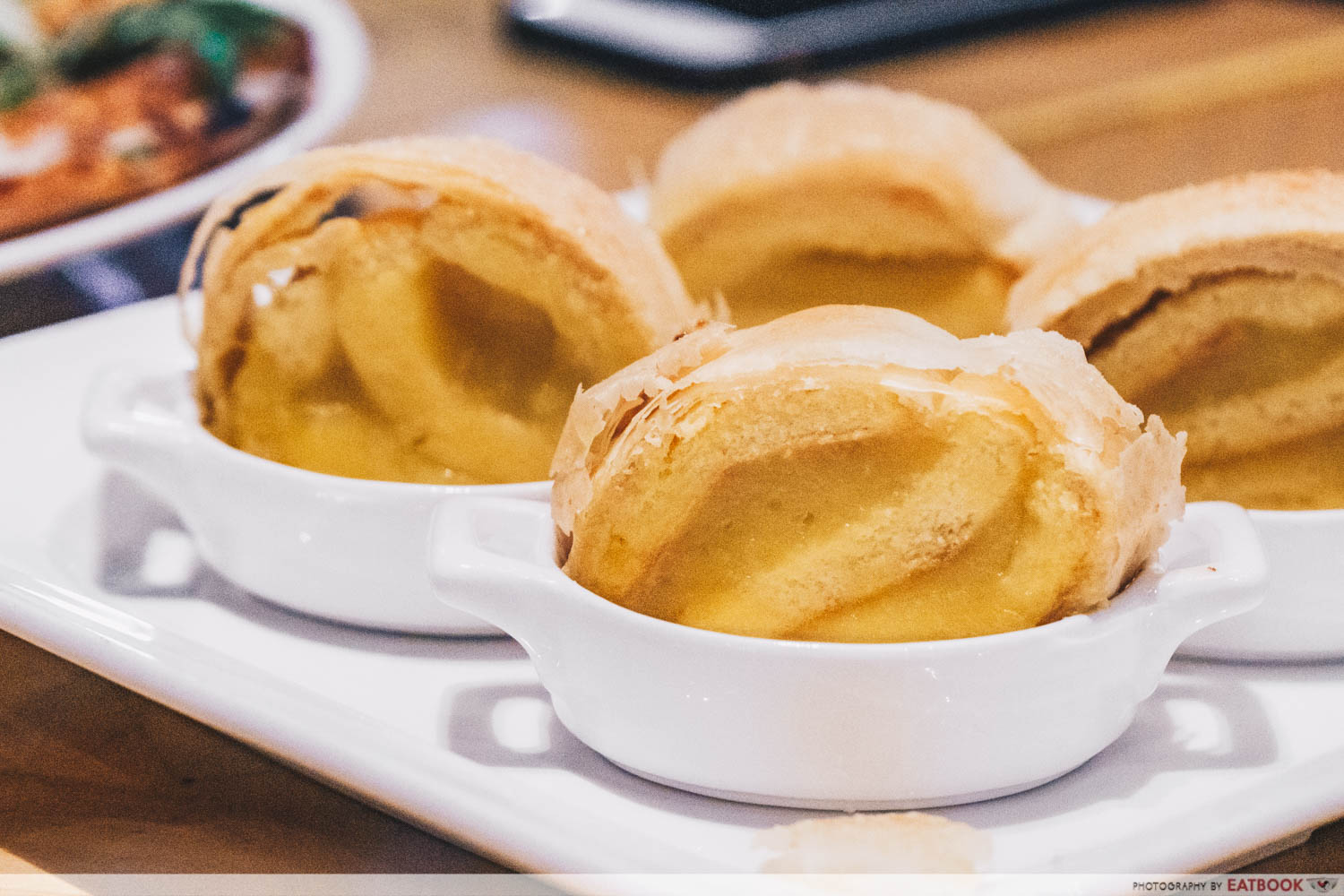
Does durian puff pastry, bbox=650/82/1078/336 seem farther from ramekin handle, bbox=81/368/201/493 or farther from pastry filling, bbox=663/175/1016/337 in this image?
ramekin handle, bbox=81/368/201/493

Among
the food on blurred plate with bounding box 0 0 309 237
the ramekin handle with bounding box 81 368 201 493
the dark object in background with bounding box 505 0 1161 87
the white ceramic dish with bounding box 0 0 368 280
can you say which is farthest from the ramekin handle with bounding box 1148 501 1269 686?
the dark object in background with bounding box 505 0 1161 87

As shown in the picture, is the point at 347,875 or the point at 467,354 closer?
the point at 347,875

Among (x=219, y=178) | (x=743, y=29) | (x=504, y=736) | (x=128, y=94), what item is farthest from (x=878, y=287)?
(x=743, y=29)

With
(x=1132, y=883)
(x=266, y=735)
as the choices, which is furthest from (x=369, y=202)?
(x=1132, y=883)

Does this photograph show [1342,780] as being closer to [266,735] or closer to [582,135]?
[266,735]

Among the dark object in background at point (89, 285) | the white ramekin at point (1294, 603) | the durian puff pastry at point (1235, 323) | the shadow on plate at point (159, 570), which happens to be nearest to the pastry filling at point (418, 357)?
the shadow on plate at point (159, 570)

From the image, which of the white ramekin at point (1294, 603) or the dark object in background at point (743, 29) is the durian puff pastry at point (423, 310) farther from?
the dark object in background at point (743, 29)

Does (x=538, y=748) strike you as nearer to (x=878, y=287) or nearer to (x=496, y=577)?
(x=496, y=577)
